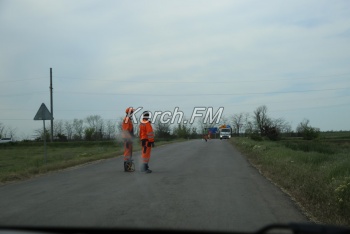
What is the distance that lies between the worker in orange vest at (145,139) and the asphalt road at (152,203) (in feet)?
4.74

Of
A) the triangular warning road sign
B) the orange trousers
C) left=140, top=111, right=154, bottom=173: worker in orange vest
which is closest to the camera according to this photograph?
left=140, top=111, right=154, bottom=173: worker in orange vest

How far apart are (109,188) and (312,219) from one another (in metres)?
5.08

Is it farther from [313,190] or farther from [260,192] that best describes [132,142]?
[313,190]

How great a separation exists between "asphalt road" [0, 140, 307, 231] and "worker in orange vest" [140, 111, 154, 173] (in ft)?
4.74

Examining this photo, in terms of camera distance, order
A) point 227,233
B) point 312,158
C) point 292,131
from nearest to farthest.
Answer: point 227,233 → point 312,158 → point 292,131

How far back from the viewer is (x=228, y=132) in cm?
7444

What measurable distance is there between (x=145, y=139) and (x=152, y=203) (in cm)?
604

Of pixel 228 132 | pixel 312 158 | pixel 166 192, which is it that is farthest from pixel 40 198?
pixel 228 132

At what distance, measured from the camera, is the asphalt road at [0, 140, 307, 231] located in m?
6.64

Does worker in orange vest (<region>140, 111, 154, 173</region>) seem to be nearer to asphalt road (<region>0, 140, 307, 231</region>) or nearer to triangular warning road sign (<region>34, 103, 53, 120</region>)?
asphalt road (<region>0, 140, 307, 231</region>)

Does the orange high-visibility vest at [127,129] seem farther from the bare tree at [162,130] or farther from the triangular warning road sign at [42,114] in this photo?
the bare tree at [162,130]

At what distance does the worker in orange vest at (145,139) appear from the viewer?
14.1 meters

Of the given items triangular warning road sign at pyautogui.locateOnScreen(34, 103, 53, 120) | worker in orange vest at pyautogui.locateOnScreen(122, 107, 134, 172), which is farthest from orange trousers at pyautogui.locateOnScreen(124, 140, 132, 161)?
triangular warning road sign at pyautogui.locateOnScreen(34, 103, 53, 120)

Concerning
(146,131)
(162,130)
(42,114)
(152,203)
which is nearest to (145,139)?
(146,131)
